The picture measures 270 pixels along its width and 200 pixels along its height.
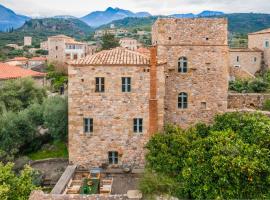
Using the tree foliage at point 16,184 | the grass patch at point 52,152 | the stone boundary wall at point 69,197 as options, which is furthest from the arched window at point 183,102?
the tree foliage at point 16,184

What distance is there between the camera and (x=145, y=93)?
20125 millimetres

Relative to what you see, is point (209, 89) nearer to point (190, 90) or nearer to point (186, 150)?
point (190, 90)

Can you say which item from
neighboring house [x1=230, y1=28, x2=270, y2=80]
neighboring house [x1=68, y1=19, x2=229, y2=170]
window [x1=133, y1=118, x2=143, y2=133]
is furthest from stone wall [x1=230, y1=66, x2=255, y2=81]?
window [x1=133, y1=118, x2=143, y2=133]

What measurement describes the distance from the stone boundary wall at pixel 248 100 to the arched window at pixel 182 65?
5.81 meters

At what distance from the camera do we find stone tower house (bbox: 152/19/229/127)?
68.3 ft

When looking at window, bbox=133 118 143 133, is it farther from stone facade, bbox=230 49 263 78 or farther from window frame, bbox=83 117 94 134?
stone facade, bbox=230 49 263 78

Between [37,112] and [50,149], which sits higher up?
[37,112]

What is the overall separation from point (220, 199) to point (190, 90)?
9412 mm

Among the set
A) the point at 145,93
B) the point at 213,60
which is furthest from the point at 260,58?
the point at 145,93

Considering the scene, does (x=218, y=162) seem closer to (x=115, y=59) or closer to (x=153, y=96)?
(x=153, y=96)

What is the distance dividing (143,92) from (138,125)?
6.87 ft

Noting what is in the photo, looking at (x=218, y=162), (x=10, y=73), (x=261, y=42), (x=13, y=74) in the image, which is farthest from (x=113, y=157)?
(x=261, y=42)

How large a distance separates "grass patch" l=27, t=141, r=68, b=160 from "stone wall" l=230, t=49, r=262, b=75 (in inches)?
1233

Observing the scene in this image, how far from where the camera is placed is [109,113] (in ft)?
66.5
